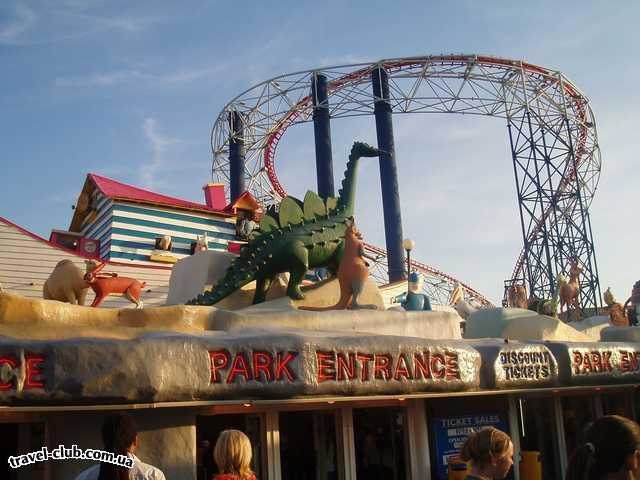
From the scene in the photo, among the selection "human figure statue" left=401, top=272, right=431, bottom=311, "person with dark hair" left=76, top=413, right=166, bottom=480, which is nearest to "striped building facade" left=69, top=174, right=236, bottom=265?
"human figure statue" left=401, top=272, right=431, bottom=311

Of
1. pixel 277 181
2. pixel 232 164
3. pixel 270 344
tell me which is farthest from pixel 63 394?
pixel 277 181

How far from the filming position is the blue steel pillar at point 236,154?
2588 cm

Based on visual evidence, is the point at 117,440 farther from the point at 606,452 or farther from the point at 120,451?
the point at 606,452

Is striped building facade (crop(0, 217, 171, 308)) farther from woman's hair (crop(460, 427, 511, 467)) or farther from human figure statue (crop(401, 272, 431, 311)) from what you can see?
woman's hair (crop(460, 427, 511, 467))

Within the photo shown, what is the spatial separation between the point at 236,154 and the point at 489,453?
2408 centimetres

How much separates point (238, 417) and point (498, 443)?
5.50 meters

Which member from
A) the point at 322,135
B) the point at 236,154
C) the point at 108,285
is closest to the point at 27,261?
the point at 108,285

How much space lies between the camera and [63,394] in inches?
265

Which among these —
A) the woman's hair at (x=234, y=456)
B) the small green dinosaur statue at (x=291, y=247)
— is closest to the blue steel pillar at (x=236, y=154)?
the small green dinosaur statue at (x=291, y=247)

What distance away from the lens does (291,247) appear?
37.7 feet

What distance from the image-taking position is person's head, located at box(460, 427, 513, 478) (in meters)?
3.37

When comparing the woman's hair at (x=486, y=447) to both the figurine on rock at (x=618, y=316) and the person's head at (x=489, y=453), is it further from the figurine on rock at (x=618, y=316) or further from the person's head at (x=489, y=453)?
the figurine on rock at (x=618, y=316)

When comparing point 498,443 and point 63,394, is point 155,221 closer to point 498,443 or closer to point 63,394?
point 63,394

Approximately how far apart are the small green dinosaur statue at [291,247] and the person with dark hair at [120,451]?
7923mm
